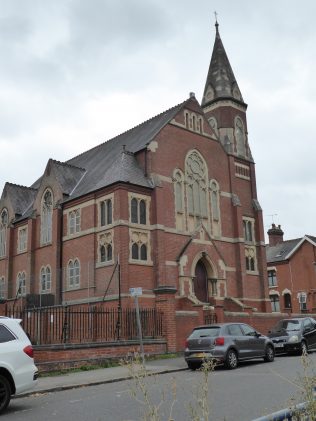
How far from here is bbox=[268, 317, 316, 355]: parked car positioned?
2012 cm

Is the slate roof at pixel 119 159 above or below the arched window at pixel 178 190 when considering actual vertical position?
above

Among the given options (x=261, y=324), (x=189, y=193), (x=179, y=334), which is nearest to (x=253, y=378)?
(x=179, y=334)

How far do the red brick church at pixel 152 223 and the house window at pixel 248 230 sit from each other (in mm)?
77

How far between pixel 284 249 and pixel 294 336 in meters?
30.9

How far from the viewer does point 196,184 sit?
107ft

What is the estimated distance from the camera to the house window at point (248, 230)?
3528 cm

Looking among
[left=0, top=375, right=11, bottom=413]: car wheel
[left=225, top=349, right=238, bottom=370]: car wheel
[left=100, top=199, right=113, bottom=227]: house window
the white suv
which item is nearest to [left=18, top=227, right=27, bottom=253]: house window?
[left=100, top=199, right=113, bottom=227]: house window

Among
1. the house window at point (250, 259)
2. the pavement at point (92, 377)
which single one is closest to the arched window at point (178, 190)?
the house window at point (250, 259)

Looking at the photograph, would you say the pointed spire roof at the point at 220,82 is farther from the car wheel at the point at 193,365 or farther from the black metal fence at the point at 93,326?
the car wheel at the point at 193,365

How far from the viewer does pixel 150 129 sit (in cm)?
3328

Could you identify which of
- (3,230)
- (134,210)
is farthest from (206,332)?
(3,230)

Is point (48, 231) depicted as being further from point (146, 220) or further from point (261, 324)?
point (261, 324)

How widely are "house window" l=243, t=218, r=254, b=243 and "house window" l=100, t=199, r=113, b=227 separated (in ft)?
36.7

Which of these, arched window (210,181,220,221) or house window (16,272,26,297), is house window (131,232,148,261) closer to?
arched window (210,181,220,221)
